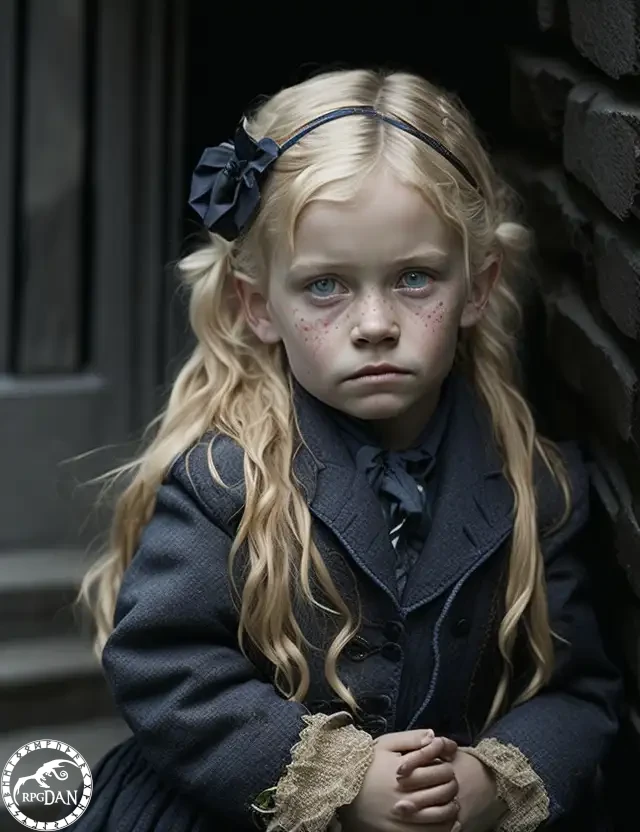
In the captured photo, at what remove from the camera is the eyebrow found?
2006 mm

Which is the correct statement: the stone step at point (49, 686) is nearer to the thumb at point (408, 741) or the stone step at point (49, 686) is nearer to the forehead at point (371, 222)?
the thumb at point (408, 741)

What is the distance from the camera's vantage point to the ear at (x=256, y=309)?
218 centimetres

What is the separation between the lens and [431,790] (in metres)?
1.92

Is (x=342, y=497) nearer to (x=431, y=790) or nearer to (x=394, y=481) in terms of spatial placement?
(x=394, y=481)

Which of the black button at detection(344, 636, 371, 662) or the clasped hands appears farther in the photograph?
the black button at detection(344, 636, 371, 662)

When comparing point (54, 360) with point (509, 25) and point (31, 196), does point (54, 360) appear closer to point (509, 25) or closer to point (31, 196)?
point (31, 196)

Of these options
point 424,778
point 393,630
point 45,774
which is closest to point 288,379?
point 393,630

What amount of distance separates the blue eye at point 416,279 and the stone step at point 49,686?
4.24 ft

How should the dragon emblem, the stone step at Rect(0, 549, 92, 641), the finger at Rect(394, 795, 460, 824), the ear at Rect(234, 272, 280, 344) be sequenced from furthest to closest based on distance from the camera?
the stone step at Rect(0, 549, 92, 641)
the dragon emblem
the ear at Rect(234, 272, 280, 344)
the finger at Rect(394, 795, 460, 824)

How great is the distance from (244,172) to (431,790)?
2.88ft

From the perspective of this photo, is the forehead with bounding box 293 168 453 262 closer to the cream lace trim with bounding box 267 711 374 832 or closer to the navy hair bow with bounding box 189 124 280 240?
the navy hair bow with bounding box 189 124 280 240

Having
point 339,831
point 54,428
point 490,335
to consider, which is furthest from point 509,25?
point 339,831

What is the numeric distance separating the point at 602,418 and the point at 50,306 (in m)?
1.46

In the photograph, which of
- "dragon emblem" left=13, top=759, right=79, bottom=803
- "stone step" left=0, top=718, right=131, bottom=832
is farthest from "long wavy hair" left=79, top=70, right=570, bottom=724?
"stone step" left=0, top=718, right=131, bottom=832
